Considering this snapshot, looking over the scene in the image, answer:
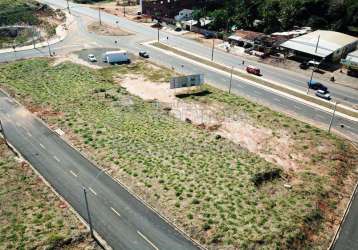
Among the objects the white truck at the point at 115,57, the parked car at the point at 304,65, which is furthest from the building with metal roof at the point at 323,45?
the white truck at the point at 115,57

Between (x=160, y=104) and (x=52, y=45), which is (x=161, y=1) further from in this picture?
(x=160, y=104)

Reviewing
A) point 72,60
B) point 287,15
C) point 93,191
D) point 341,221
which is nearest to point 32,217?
point 93,191

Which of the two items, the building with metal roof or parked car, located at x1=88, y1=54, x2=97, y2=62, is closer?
parked car, located at x1=88, y1=54, x2=97, y2=62

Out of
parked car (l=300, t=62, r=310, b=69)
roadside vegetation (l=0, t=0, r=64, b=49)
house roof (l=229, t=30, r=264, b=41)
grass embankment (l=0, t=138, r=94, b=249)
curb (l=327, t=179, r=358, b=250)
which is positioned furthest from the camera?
roadside vegetation (l=0, t=0, r=64, b=49)

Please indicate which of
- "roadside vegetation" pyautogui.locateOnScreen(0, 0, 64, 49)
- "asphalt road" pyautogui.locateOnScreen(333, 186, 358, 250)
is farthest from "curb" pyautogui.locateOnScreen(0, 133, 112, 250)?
"roadside vegetation" pyautogui.locateOnScreen(0, 0, 64, 49)

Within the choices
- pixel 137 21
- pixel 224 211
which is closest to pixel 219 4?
pixel 137 21

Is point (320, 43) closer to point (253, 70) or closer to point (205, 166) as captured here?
point (253, 70)

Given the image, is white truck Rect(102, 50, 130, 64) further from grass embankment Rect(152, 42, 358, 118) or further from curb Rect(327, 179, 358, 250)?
curb Rect(327, 179, 358, 250)
